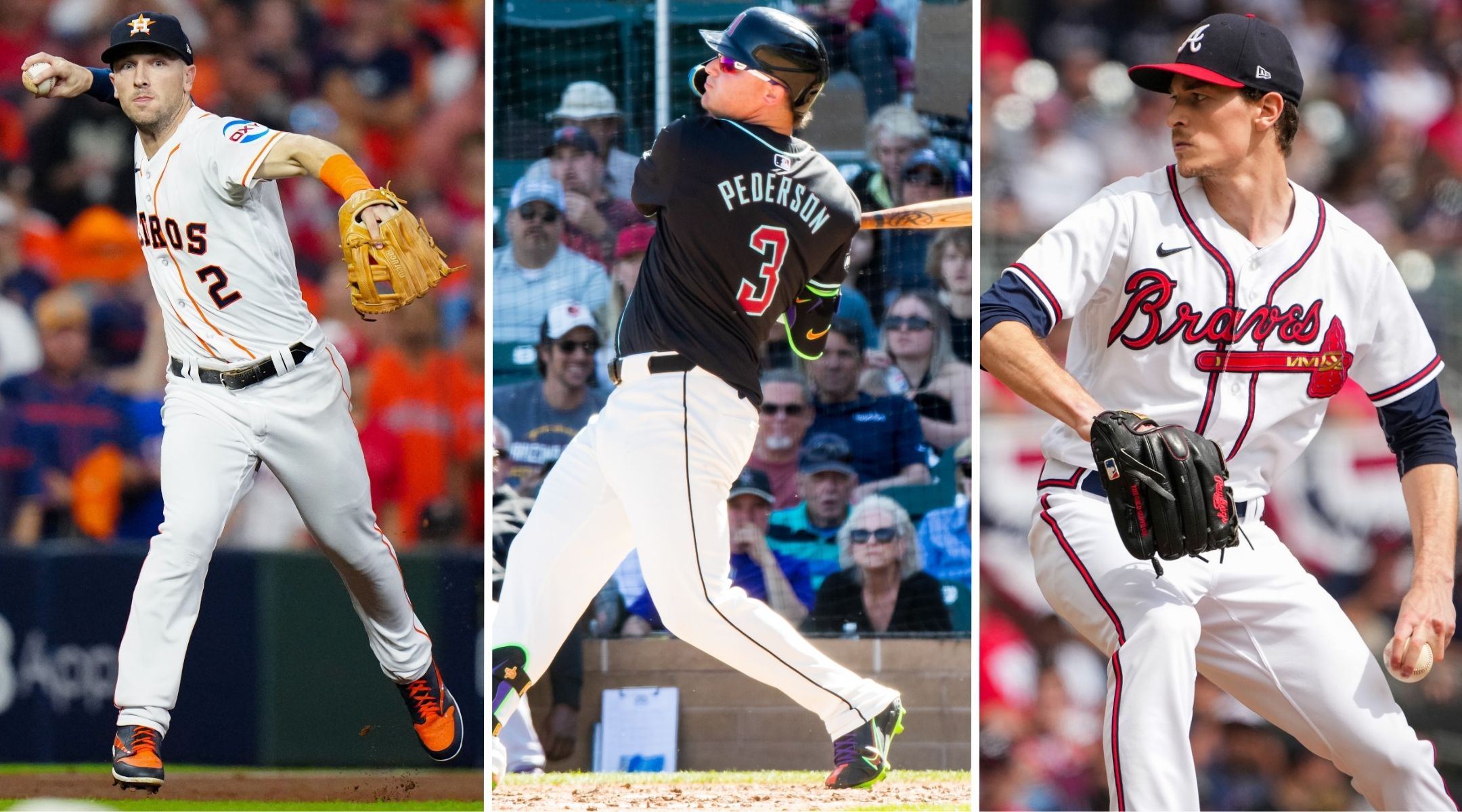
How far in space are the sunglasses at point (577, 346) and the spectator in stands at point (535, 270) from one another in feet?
0.29

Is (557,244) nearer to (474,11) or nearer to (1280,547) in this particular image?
(474,11)

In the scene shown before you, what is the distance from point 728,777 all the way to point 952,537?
3.74 feet

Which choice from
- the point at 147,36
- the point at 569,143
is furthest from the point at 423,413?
the point at 569,143

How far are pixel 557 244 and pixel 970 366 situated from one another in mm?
1445

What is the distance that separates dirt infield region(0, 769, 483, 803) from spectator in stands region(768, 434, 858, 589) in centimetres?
152

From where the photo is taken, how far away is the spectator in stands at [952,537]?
4703 millimetres

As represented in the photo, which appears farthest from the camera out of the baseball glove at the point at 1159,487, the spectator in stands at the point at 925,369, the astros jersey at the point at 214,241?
the spectator in stands at the point at 925,369

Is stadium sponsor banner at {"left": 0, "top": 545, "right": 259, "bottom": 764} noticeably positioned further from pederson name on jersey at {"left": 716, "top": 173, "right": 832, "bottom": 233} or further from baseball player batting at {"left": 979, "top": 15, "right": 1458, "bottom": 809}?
baseball player batting at {"left": 979, "top": 15, "right": 1458, "bottom": 809}

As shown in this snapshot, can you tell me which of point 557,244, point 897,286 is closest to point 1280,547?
point 897,286

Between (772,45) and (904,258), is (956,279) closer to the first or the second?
(904,258)

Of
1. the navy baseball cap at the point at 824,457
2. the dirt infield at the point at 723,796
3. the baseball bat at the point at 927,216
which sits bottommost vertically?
the dirt infield at the point at 723,796

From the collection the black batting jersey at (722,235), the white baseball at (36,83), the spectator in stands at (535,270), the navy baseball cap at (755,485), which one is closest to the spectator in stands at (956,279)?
the navy baseball cap at (755,485)

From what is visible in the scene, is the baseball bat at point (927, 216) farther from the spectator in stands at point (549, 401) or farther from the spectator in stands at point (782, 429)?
the spectator in stands at point (549, 401)

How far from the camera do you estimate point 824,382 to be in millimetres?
4875
